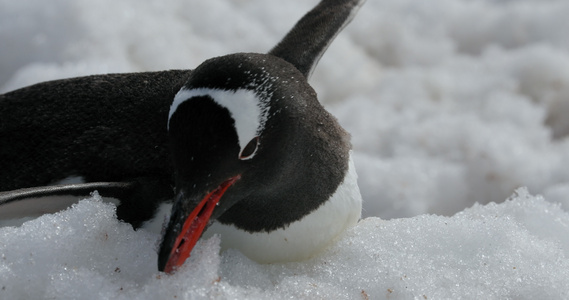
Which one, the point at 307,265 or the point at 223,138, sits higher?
the point at 223,138

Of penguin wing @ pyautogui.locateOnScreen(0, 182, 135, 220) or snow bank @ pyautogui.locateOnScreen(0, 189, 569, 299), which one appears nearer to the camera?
snow bank @ pyautogui.locateOnScreen(0, 189, 569, 299)

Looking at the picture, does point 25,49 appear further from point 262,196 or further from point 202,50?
point 262,196

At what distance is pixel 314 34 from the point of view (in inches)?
106

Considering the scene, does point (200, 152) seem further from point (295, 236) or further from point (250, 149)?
point (295, 236)

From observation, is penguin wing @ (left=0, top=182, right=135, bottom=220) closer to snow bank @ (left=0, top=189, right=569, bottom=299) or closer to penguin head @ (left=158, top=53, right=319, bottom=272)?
snow bank @ (left=0, top=189, right=569, bottom=299)

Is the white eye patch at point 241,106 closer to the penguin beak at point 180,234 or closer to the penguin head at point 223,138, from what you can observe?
the penguin head at point 223,138

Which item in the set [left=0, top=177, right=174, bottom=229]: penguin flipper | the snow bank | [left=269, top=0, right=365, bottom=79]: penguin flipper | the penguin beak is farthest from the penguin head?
[left=269, top=0, right=365, bottom=79]: penguin flipper

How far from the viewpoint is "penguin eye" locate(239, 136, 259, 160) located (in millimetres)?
1613

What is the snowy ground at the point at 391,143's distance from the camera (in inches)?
64.8

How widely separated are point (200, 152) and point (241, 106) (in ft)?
0.44

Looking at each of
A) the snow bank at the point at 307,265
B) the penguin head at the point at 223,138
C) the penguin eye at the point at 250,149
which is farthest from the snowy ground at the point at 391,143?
the penguin eye at the point at 250,149

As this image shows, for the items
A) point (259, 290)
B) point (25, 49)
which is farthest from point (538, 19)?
point (259, 290)

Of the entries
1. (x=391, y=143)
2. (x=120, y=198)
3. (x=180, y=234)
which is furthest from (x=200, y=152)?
(x=391, y=143)

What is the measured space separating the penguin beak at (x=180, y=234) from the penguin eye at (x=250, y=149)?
0.33 ft
